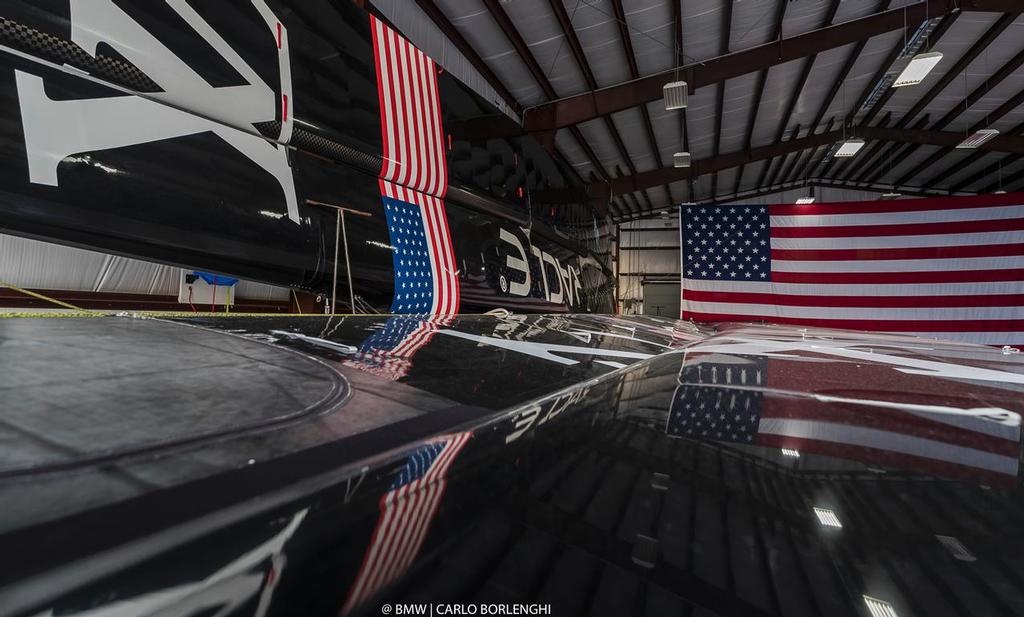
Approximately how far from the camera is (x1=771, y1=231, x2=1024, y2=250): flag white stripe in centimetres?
537

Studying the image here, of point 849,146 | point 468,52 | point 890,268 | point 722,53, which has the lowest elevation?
point 890,268

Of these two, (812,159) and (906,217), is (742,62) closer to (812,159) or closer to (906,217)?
(906,217)

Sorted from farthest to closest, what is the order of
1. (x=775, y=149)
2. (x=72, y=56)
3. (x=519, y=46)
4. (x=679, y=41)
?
1. (x=775, y=149)
2. (x=679, y=41)
3. (x=519, y=46)
4. (x=72, y=56)

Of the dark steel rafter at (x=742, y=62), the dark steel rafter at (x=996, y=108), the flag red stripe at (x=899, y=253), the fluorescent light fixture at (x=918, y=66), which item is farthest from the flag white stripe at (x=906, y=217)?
the dark steel rafter at (x=996, y=108)

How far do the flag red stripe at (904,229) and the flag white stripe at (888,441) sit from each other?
251 inches

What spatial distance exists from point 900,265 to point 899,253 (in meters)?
0.15

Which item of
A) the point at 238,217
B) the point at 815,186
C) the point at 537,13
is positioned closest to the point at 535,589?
the point at 238,217

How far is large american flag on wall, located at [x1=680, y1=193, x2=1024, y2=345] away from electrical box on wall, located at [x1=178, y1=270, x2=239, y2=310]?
5619 millimetres

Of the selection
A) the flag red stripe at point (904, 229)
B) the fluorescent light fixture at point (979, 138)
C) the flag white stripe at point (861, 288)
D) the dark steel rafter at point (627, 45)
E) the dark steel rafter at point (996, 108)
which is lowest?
the flag white stripe at point (861, 288)

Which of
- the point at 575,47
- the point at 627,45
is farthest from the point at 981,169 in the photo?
the point at 575,47

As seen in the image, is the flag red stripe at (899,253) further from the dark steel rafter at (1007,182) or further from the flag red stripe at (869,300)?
the dark steel rafter at (1007,182)

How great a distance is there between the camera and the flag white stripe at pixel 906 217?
17.9ft

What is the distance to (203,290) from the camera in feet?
8.09

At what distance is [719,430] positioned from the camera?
0.44 m
